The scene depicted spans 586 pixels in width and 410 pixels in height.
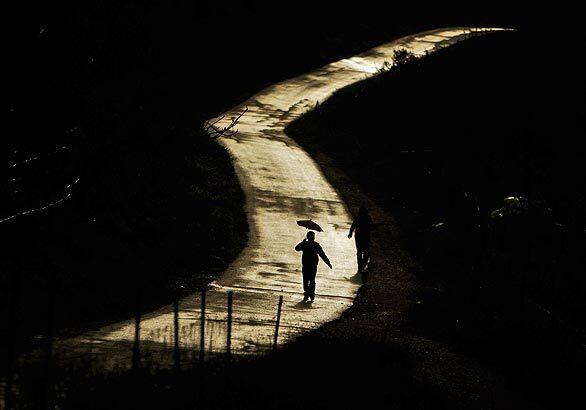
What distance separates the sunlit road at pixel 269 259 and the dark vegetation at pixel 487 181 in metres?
1.70

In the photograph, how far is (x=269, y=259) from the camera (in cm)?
2612

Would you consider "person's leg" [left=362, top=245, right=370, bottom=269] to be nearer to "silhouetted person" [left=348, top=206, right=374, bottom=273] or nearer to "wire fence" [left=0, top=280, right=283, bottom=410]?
"silhouetted person" [left=348, top=206, right=374, bottom=273]

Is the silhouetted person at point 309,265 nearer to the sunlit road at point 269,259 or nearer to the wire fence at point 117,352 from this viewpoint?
the sunlit road at point 269,259

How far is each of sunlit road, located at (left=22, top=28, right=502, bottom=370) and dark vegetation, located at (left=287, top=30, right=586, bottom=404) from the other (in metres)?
1.70

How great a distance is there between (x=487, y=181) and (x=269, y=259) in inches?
525

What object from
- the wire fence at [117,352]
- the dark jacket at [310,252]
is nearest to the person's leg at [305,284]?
the dark jacket at [310,252]

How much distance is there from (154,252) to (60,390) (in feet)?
50.4

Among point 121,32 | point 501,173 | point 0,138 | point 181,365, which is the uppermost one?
point 121,32

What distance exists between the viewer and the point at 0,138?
17.4 metres

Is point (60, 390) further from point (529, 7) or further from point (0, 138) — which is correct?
point (529, 7)

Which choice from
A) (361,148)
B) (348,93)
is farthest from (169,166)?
(348,93)

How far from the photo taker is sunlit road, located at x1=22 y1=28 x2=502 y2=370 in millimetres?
14109

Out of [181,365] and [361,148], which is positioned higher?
[181,365]

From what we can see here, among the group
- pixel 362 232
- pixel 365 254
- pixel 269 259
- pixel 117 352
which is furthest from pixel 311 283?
pixel 117 352
